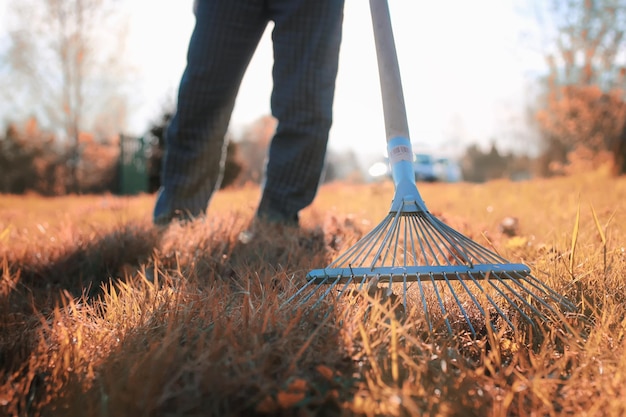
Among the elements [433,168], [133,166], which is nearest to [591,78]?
[433,168]

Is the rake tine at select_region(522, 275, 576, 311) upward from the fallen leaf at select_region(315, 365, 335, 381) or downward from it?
upward

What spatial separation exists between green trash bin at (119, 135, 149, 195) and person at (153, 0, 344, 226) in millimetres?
10456

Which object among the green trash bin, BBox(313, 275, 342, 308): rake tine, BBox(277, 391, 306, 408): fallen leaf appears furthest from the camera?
the green trash bin

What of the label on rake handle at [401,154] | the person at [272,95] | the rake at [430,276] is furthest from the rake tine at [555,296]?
the person at [272,95]

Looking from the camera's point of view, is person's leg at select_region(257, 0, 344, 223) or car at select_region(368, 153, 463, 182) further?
car at select_region(368, 153, 463, 182)

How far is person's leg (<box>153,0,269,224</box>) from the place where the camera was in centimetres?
215

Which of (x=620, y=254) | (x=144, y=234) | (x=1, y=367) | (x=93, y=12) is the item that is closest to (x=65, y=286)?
(x=144, y=234)

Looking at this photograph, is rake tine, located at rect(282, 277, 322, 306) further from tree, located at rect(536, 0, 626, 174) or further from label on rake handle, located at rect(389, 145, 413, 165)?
tree, located at rect(536, 0, 626, 174)

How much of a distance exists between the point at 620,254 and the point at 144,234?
1.50 metres

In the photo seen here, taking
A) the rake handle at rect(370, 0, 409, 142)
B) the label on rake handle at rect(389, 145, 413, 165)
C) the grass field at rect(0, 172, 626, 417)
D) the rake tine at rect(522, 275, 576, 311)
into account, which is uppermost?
the rake handle at rect(370, 0, 409, 142)

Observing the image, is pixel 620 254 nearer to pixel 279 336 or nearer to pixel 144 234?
pixel 279 336

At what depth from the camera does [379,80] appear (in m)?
1.63

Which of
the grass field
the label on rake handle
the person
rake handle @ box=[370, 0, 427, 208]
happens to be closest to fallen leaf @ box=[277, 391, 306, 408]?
the grass field

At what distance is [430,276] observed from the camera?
1.16 metres
